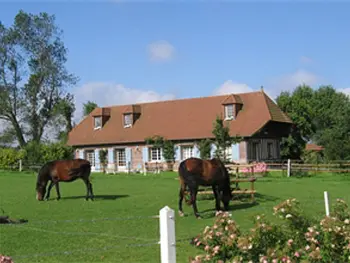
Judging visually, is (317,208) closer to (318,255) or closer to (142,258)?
(142,258)

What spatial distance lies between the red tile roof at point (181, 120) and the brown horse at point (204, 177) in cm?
2275

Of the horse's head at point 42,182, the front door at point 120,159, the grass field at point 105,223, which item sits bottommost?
the grass field at point 105,223

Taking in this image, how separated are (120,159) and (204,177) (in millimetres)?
30855

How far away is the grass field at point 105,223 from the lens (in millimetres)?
9805

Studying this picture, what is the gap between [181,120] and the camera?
43.8 m

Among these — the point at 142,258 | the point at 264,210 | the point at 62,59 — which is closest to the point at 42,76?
the point at 62,59

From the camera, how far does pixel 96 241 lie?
11.1 m

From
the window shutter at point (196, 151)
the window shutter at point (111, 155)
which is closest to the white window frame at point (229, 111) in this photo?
the window shutter at point (196, 151)

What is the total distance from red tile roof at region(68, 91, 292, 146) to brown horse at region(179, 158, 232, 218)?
2275cm

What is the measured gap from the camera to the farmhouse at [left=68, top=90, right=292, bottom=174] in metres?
39.9

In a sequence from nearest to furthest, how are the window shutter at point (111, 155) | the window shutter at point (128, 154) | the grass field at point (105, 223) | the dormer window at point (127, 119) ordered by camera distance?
the grass field at point (105, 223), the window shutter at point (128, 154), the window shutter at point (111, 155), the dormer window at point (127, 119)

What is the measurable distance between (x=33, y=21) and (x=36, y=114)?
30.3 feet

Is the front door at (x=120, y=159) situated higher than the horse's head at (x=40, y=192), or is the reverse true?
the front door at (x=120, y=159)

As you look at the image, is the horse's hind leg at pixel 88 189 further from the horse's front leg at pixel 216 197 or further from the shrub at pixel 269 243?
the shrub at pixel 269 243
